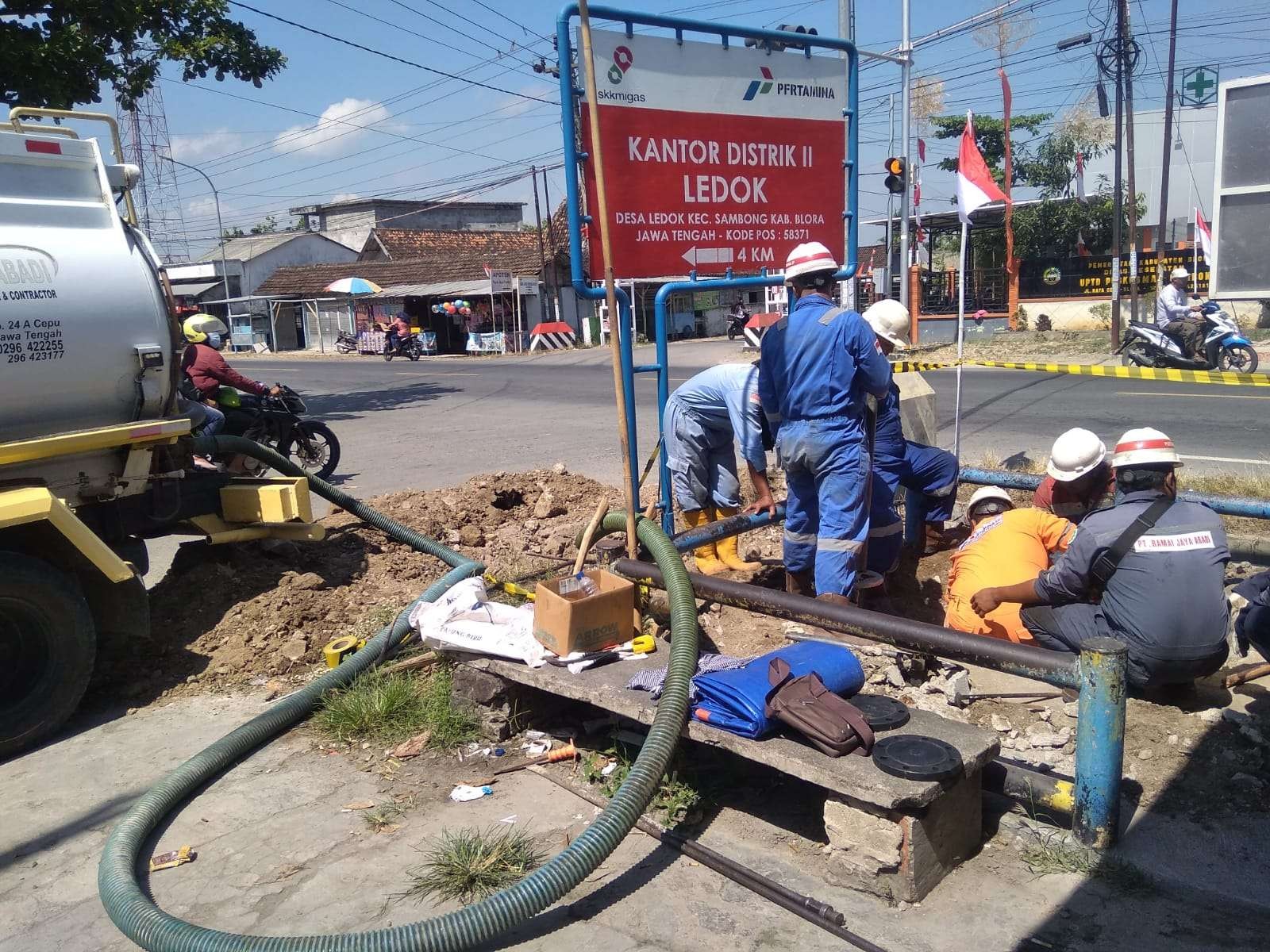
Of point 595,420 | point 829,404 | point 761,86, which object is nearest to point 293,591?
point 829,404

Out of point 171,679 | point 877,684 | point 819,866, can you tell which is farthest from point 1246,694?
point 171,679

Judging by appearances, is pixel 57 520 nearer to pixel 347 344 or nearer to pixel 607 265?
pixel 607 265

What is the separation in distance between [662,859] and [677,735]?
41cm

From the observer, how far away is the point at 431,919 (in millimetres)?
2869

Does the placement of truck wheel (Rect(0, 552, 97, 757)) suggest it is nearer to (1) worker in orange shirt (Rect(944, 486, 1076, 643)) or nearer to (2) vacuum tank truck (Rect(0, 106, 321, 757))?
(2) vacuum tank truck (Rect(0, 106, 321, 757))

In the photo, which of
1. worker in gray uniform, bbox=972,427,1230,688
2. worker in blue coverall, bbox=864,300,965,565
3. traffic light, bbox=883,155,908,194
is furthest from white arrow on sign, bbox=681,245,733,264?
traffic light, bbox=883,155,908,194

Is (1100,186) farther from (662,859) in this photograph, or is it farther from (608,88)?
(662,859)

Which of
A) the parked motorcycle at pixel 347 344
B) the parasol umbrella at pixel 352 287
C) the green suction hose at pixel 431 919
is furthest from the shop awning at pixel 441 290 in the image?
the green suction hose at pixel 431 919

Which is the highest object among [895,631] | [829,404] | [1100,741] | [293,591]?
[829,404]

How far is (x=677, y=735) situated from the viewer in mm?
3443

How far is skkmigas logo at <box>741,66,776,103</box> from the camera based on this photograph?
5879 mm

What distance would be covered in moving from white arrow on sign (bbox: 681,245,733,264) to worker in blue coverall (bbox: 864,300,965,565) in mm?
874

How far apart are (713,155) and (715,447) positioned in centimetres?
170

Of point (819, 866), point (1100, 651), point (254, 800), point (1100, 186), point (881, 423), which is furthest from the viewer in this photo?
point (1100, 186)
